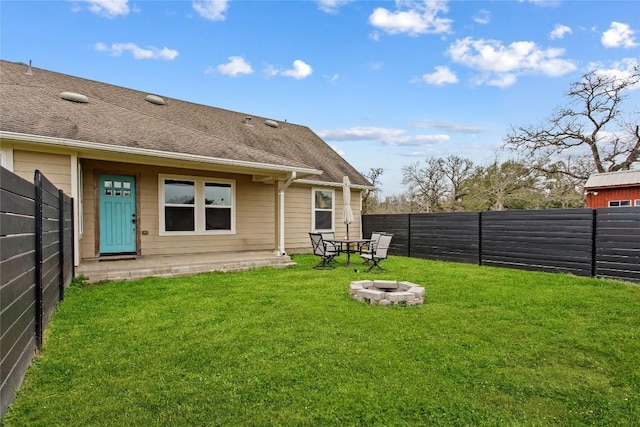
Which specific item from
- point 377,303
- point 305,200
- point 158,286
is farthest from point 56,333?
point 305,200

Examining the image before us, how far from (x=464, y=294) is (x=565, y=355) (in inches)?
96.0

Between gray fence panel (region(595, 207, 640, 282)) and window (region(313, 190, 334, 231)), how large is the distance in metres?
7.42

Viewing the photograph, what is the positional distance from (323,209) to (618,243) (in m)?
7.84

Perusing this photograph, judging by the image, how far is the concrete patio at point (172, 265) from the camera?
6484 mm

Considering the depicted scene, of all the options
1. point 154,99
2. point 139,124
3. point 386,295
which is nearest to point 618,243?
point 386,295

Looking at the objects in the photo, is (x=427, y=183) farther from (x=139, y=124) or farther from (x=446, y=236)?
(x=139, y=124)

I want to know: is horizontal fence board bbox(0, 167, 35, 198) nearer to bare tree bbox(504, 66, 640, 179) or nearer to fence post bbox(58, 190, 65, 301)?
fence post bbox(58, 190, 65, 301)

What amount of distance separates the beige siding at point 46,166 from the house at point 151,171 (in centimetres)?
1

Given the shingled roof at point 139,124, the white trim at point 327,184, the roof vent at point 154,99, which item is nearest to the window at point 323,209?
the white trim at point 327,184

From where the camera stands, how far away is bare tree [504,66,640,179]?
53.0ft

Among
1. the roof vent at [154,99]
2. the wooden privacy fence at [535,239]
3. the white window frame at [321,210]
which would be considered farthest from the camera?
the white window frame at [321,210]

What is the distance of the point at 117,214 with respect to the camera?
791cm

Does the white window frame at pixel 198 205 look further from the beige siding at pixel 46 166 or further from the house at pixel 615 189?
the house at pixel 615 189

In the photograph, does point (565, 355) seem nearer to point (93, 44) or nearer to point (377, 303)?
point (377, 303)
